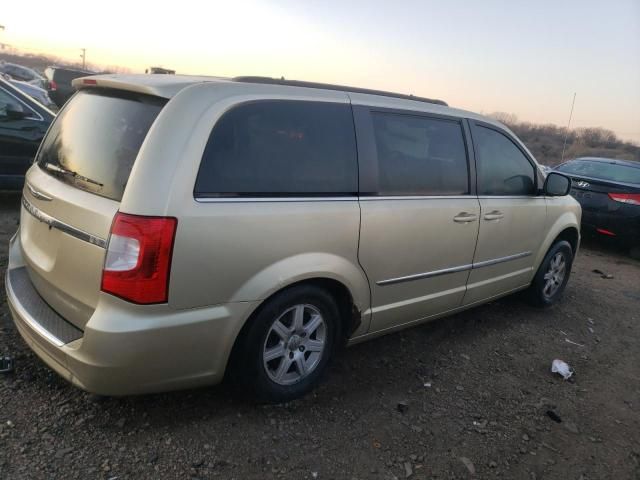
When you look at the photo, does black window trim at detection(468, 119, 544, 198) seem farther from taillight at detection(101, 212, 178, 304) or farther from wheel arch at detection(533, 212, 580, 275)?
taillight at detection(101, 212, 178, 304)

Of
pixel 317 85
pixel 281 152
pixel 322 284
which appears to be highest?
pixel 317 85

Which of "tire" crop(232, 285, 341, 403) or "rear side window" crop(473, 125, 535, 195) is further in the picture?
"rear side window" crop(473, 125, 535, 195)

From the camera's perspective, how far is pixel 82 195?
250cm

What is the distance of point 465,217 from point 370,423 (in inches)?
61.9

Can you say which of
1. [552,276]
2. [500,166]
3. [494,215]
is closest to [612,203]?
[552,276]

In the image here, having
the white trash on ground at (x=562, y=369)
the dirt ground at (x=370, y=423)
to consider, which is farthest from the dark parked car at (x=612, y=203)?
the white trash on ground at (x=562, y=369)

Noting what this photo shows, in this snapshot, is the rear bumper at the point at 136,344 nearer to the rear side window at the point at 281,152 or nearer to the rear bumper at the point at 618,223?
the rear side window at the point at 281,152

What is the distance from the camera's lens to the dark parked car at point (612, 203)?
766cm

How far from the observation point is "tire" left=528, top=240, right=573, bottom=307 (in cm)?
495

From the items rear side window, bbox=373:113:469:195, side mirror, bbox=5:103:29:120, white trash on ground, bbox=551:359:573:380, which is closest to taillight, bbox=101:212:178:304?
rear side window, bbox=373:113:469:195

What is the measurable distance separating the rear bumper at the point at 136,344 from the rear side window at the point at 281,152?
22.9 inches

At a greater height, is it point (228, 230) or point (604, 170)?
point (604, 170)

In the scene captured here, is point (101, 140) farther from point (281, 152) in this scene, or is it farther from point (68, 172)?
point (281, 152)

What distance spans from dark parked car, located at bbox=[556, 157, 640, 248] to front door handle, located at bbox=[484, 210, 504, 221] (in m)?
4.42
